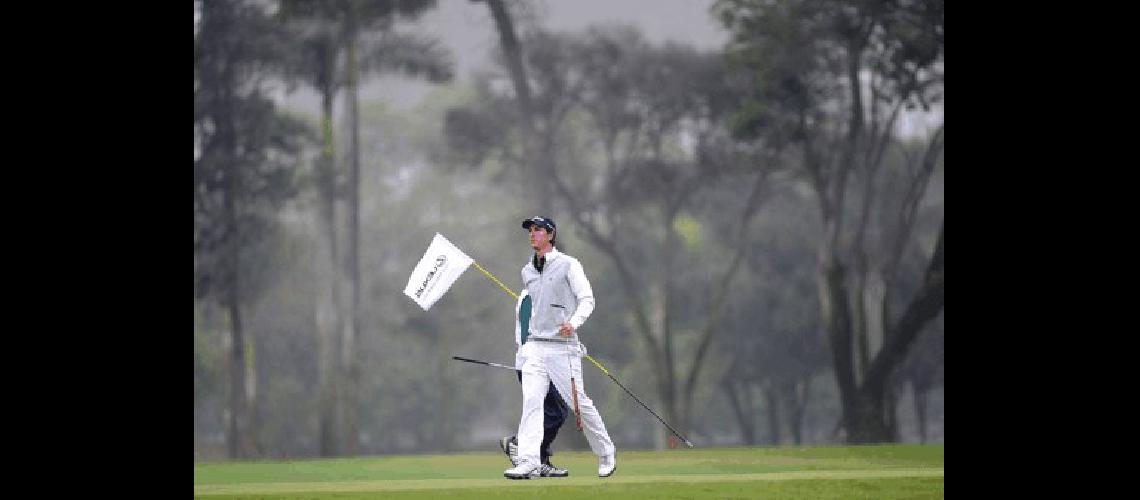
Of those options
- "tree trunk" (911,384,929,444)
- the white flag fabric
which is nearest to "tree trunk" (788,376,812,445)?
"tree trunk" (911,384,929,444)

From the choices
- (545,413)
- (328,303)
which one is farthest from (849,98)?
(545,413)

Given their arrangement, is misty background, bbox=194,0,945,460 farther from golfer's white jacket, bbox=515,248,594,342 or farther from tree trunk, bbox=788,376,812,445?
golfer's white jacket, bbox=515,248,594,342

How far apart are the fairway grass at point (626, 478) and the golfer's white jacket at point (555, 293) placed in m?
1.22

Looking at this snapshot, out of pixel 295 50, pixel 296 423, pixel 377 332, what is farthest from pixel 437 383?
pixel 295 50

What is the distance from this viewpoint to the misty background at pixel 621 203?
41.5 m

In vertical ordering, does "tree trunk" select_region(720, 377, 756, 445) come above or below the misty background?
below

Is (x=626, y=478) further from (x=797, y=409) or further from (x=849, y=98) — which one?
(x=797, y=409)

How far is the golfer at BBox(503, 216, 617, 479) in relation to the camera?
556 inches

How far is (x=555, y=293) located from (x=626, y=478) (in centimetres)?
157

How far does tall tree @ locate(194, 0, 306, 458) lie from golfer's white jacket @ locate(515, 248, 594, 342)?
33596 millimetres

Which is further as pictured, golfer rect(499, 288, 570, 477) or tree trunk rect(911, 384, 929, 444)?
tree trunk rect(911, 384, 929, 444)

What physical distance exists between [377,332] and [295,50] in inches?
1022

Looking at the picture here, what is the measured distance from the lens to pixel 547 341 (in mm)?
14328
